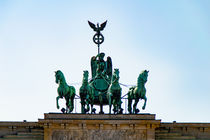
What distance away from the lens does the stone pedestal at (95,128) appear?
4250 centimetres

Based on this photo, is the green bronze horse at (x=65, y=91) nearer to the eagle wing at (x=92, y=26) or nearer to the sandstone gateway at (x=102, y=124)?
the sandstone gateway at (x=102, y=124)

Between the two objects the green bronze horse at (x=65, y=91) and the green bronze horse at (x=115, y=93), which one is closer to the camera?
the green bronze horse at (x=65, y=91)

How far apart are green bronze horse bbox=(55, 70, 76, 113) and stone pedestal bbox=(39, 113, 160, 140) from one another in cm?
94

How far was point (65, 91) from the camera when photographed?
43.2m

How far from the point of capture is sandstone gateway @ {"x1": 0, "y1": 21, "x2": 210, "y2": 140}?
42.6 m

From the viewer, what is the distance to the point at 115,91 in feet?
142

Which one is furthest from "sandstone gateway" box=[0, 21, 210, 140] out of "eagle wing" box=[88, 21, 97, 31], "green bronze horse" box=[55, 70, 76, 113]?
"eagle wing" box=[88, 21, 97, 31]

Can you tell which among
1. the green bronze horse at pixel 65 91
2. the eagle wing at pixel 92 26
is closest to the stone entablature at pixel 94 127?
the green bronze horse at pixel 65 91

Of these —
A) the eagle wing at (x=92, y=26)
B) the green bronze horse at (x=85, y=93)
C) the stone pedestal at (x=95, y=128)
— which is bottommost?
the stone pedestal at (x=95, y=128)

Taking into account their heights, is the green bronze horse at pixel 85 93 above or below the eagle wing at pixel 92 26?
below

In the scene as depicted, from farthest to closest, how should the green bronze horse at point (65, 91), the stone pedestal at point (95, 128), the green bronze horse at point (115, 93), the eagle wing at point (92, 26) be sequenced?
the eagle wing at point (92, 26), the green bronze horse at point (115, 93), the green bronze horse at point (65, 91), the stone pedestal at point (95, 128)

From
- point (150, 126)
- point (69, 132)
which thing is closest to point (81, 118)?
point (69, 132)

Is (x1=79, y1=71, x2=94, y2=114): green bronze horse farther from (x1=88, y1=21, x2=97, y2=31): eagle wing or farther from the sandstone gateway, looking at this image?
(x1=88, y1=21, x2=97, y2=31): eagle wing

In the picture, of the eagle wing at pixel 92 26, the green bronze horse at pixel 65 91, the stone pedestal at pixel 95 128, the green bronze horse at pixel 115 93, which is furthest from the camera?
the eagle wing at pixel 92 26
